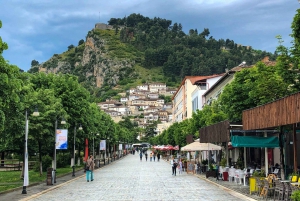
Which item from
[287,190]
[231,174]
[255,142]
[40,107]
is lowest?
[231,174]

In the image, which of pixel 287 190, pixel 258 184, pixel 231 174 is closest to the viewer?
pixel 287 190

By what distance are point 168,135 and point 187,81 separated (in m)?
12.7

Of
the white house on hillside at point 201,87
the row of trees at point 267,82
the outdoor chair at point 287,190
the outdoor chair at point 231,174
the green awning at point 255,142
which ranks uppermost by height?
the white house on hillside at point 201,87

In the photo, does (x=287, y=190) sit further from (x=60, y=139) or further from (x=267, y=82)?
(x=60, y=139)

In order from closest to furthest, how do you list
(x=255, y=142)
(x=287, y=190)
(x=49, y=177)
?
(x=287, y=190) → (x=255, y=142) → (x=49, y=177)

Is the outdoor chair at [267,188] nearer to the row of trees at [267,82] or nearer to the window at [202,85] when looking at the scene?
the row of trees at [267,82]

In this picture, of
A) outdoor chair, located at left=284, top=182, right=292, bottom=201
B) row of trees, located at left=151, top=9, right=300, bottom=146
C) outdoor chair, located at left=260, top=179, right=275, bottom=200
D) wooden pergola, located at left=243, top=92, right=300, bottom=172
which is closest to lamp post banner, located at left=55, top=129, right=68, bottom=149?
row of trees, located at left=151, top=9, right=300, bottom=146

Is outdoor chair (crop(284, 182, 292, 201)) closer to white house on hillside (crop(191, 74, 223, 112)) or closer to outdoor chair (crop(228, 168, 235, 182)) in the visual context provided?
outdoor chair (crop(228, 168, 235, 182))

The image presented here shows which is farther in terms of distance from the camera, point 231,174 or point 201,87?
point 201,87

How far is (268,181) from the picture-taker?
1839 cm

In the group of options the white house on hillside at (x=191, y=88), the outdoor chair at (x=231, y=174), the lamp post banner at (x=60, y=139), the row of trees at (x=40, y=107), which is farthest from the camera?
the white house on hillside at (x=191, y=88)

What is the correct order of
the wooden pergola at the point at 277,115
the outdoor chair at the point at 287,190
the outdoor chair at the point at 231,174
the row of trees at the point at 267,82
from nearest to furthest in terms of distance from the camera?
the wooden pergola at the point at 277,115, the outdoor chair at the point at 287,190, the row of trees at the point at 267,82, the outdoor chair at the point at 231,174

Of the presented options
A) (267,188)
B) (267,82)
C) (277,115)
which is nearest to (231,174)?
(267,82)

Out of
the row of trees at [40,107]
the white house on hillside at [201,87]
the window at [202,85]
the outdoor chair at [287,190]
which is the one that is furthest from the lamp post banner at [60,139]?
the window at [202,85]
